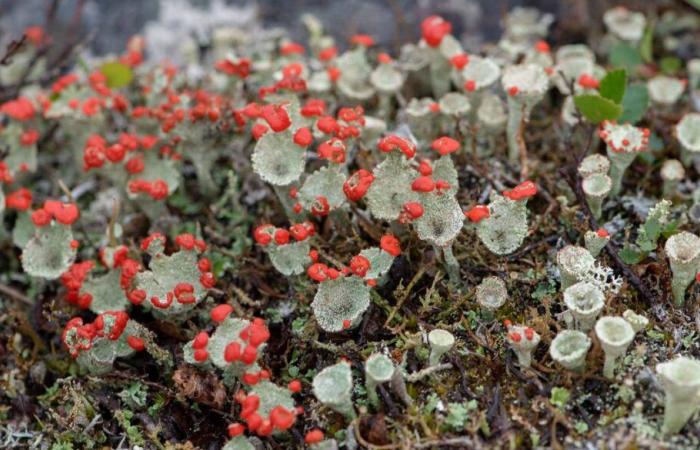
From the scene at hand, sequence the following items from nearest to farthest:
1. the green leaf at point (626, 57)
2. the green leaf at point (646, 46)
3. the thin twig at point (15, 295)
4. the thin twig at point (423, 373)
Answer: the thin twig at point (423, 373)
the thin twig at point (15, 295)
the green leaf at point (626, 57)
the green leaf at point (646, 46)

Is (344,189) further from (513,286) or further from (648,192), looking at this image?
(648,192)

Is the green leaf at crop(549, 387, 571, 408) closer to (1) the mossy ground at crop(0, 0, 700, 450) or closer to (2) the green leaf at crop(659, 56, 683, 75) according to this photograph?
(1) the mossy ground at crop(0, 0, 700, 450)

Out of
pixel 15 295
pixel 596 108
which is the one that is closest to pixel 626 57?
pixel 596 108

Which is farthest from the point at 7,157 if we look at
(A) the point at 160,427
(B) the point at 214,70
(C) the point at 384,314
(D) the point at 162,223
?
(C) the point at 384,314

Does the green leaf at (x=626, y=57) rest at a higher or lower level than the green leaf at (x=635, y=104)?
lower

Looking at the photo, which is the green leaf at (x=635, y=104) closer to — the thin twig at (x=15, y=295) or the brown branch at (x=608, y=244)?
the brown branch at (x=608, y=244)

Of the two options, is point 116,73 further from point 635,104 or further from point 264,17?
point 635,104

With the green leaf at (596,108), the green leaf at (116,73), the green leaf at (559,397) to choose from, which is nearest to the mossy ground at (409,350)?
the green leaf at (559,397)
